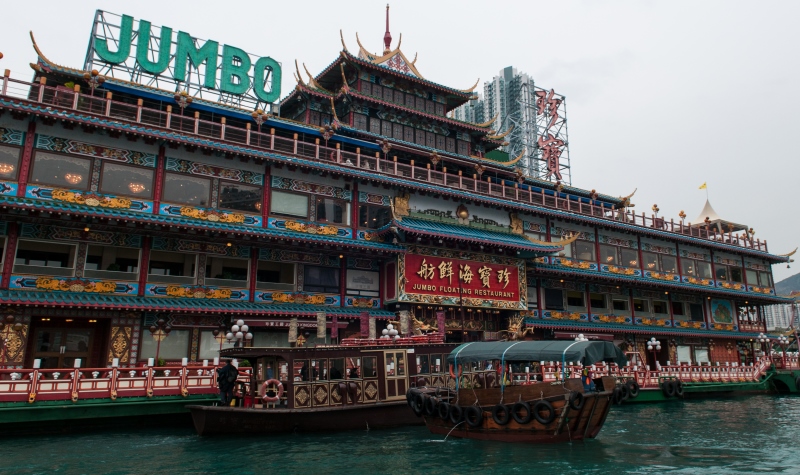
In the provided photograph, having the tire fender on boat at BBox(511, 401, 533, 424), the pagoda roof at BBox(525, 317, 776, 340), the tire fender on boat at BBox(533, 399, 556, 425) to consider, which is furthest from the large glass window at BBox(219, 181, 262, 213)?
the pagoda roof at BBox(525, 317, 776, 340)

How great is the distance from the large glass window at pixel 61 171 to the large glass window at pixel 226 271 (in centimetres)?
596

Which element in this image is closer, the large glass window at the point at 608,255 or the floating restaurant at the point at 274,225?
the floating restaurant at the point at 274,225

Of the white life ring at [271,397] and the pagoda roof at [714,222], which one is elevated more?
the pagoda roof at [714,222]

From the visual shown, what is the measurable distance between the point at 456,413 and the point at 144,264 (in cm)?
1448

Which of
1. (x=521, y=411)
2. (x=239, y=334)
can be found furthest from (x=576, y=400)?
(x=239, y=334)

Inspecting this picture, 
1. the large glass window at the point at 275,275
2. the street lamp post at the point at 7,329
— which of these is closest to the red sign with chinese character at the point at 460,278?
the large glass window at the point at 275,275

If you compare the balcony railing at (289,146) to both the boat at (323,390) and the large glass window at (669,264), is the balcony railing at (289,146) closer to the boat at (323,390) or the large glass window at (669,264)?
the large glass window at (669,264)

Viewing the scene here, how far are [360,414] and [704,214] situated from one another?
157 feet

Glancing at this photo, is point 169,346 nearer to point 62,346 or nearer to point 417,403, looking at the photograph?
point 62,346

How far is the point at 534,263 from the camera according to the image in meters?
35.5

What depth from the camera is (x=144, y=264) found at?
24.8 meters

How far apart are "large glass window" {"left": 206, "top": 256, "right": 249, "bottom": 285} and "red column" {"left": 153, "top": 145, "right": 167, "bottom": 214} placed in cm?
323

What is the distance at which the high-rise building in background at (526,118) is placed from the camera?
50.1 metres

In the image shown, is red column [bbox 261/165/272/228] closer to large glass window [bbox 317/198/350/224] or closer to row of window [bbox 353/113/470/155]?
large glass window [bbox 317/198/350/224]
